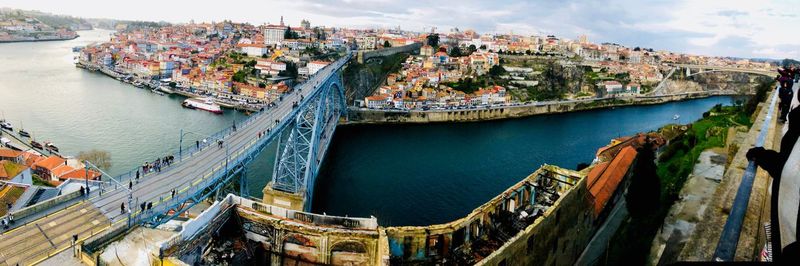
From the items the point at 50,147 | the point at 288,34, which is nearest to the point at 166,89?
the point at 288,34

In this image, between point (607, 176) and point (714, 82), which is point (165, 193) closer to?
point (607, 176)

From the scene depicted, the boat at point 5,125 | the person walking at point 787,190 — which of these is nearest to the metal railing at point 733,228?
the person walking at point 787,190

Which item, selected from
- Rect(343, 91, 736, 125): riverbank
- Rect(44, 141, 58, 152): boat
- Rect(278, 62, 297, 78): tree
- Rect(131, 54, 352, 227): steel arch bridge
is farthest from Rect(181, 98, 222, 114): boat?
Rect(131, 54, 352, 227): steel arch bridge

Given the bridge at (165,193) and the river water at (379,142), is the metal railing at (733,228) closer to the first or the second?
the bridge at (165,193)

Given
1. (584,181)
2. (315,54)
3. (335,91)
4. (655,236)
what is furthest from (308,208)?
(315,54)

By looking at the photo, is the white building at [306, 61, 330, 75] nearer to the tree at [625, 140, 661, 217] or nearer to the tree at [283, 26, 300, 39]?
the tree at [283, 26, 300, 39]

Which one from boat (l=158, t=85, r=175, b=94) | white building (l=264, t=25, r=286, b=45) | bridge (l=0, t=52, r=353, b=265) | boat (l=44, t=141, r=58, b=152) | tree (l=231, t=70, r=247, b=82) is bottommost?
boat (l=44, t=141, r=58, b=152)

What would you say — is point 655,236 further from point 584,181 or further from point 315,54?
point 315,54
